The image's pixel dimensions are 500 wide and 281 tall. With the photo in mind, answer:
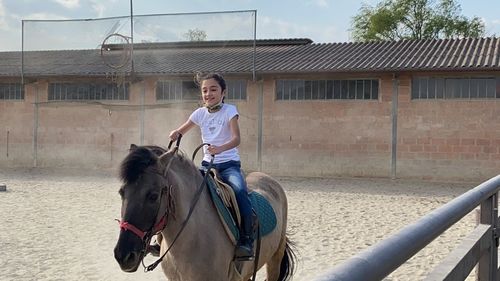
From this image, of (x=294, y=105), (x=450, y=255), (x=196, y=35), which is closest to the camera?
(x=450, y=255)

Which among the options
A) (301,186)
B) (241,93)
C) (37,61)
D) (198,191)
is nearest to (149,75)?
(241,93)

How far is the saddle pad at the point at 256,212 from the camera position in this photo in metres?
3.22

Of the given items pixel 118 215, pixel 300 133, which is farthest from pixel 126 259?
pixel 300 133

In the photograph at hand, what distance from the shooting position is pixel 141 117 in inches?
720

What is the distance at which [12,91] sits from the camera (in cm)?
2017

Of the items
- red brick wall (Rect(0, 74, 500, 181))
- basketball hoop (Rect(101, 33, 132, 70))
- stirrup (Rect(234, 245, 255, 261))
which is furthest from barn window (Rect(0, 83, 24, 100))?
stirrup (Rect(234, 245, 255, 261))

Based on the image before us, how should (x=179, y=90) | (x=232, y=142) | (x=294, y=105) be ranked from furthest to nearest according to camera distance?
(x=179, y=90) < (x=294, y=105) < (x=232, y=142)

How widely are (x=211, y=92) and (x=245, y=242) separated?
1.01 metres

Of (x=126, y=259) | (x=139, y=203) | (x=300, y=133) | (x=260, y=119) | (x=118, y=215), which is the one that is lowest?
(x=118, y=215)

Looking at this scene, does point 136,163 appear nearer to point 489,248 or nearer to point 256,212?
point 256,212

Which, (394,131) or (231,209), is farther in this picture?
(394,131)

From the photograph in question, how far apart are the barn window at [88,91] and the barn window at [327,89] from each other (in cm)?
562

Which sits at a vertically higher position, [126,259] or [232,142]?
[232,142]

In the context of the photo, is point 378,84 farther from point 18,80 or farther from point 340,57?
point 18,80
